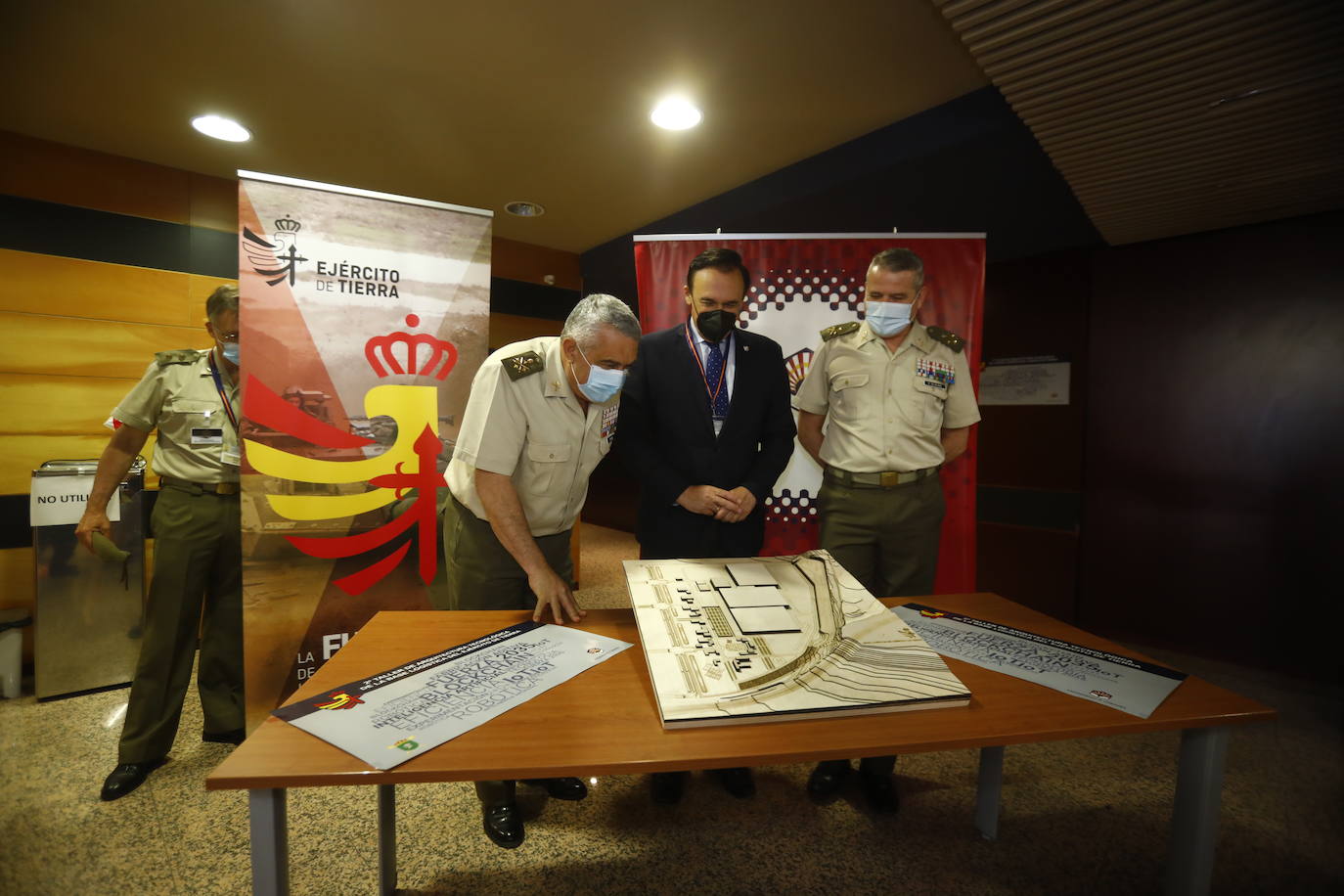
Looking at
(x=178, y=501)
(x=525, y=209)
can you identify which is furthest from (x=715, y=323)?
(x=525, y=209)

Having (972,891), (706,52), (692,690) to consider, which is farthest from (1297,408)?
(692,690)

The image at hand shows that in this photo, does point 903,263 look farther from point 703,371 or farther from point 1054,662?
point 1054,662

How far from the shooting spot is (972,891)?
157 cm

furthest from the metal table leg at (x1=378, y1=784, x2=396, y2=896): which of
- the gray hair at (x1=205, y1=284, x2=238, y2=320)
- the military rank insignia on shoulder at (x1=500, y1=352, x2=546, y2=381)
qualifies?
the gray hair at (x1=205, y1=284, x2=238, y2=320)

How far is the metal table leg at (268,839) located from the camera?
→ 0.77m

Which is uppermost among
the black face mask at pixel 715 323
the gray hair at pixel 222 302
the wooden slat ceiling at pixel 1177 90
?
the wooden slat ceiling at pixel 1177 90

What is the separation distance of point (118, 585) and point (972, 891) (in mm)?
3752

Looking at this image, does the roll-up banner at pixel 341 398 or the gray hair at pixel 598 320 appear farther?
the roll-up banner at pixel 341 398

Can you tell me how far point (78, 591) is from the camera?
2.75 metres

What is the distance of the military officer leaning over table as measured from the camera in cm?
146

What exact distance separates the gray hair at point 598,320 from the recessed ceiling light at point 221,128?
2.85m

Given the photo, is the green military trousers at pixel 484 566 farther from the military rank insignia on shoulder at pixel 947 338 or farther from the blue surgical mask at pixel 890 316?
the military rank insignia on shoulder at pixel 947 338

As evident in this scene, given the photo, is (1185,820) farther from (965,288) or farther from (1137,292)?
(1137,292)

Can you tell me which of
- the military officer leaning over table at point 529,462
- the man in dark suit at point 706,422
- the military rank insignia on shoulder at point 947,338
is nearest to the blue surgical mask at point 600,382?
the military officer leaning over table at point 529,462
